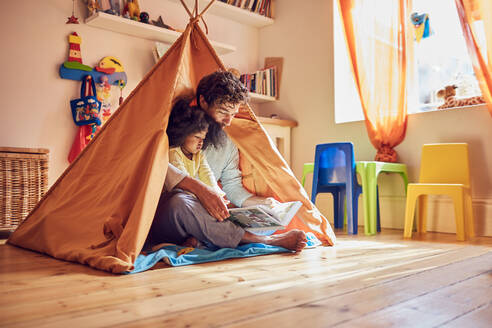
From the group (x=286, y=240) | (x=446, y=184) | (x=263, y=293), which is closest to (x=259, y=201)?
(x=286, y=240)

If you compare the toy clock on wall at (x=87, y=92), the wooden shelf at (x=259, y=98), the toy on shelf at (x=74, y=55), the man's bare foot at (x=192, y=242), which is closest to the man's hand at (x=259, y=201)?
the man's bare foot at (x=192, y=242)

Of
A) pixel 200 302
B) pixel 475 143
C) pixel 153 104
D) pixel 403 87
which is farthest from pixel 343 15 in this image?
pixel 200 302

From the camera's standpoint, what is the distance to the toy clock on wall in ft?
9.01

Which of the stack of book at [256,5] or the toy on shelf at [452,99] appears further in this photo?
the stack of book at [256,5]

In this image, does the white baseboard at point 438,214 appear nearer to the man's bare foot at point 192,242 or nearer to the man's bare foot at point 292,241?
the man's bare foot at point 292,241

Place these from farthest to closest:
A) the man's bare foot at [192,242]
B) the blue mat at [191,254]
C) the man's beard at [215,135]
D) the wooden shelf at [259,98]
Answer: the wooden shelf at [259,98] → the man's beard at [215,135] → the man's bare foot at [192,242] → the blue mat at [191,254]

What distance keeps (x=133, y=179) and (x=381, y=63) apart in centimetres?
202

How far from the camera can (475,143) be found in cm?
256

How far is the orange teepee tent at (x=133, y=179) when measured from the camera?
1500mm

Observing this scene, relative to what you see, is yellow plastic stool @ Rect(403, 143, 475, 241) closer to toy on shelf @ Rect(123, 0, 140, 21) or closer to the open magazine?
the open magazine

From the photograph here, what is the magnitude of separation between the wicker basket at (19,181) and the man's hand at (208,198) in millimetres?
1219

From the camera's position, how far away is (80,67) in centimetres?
278

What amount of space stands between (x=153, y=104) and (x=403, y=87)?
1.77 m

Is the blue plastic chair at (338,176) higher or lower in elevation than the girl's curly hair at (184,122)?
lower
